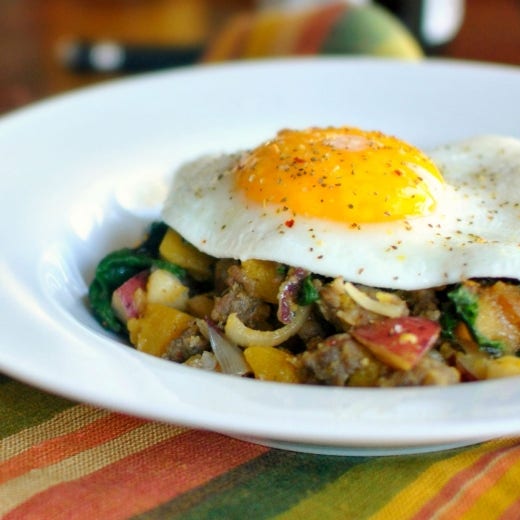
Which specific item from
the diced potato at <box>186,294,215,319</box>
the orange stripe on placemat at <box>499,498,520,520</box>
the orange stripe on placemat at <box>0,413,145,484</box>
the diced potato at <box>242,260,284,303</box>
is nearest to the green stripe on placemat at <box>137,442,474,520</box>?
the orange stripe on placemat at <box>499,498,520,520</box>

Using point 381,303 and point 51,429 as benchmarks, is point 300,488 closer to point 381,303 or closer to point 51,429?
point 381,303

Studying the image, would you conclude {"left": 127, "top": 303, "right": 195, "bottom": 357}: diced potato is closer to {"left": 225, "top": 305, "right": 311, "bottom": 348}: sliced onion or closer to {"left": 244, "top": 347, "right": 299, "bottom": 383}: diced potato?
{"left": 225, "top": 305, "right": 311, "bottom": 348}: sliced onion

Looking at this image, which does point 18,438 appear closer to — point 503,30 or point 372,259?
point 372,259

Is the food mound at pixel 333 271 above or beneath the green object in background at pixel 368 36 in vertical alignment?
beneath

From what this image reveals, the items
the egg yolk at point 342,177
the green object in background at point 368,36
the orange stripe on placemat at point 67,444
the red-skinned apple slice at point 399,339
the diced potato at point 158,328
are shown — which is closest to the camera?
the orange stripe on placemat at point 67,444

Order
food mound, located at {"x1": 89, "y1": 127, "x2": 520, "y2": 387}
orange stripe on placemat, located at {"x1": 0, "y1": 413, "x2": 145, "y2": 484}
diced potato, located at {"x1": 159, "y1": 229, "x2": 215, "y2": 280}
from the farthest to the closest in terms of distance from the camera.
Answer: diced potato, located at {"x1": 159, "y1": 229, "x2": 215, "y2": 280} → food mound, located at {"x1": 89, "y1": 127, "x2": 520, "y2": 387} → orange stripe on placemat, located at {"x1": 0, "y1": 413, "x2": 145, "y2": 484}

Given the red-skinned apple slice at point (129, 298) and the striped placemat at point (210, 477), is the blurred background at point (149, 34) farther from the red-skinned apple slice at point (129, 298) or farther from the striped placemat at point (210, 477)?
the striped placemat at point (210, 477)

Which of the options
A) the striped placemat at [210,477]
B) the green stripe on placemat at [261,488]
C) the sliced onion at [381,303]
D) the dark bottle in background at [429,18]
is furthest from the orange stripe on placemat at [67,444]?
the dark bottle in background at [429,18]

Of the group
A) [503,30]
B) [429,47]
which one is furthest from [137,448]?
[503,30]
